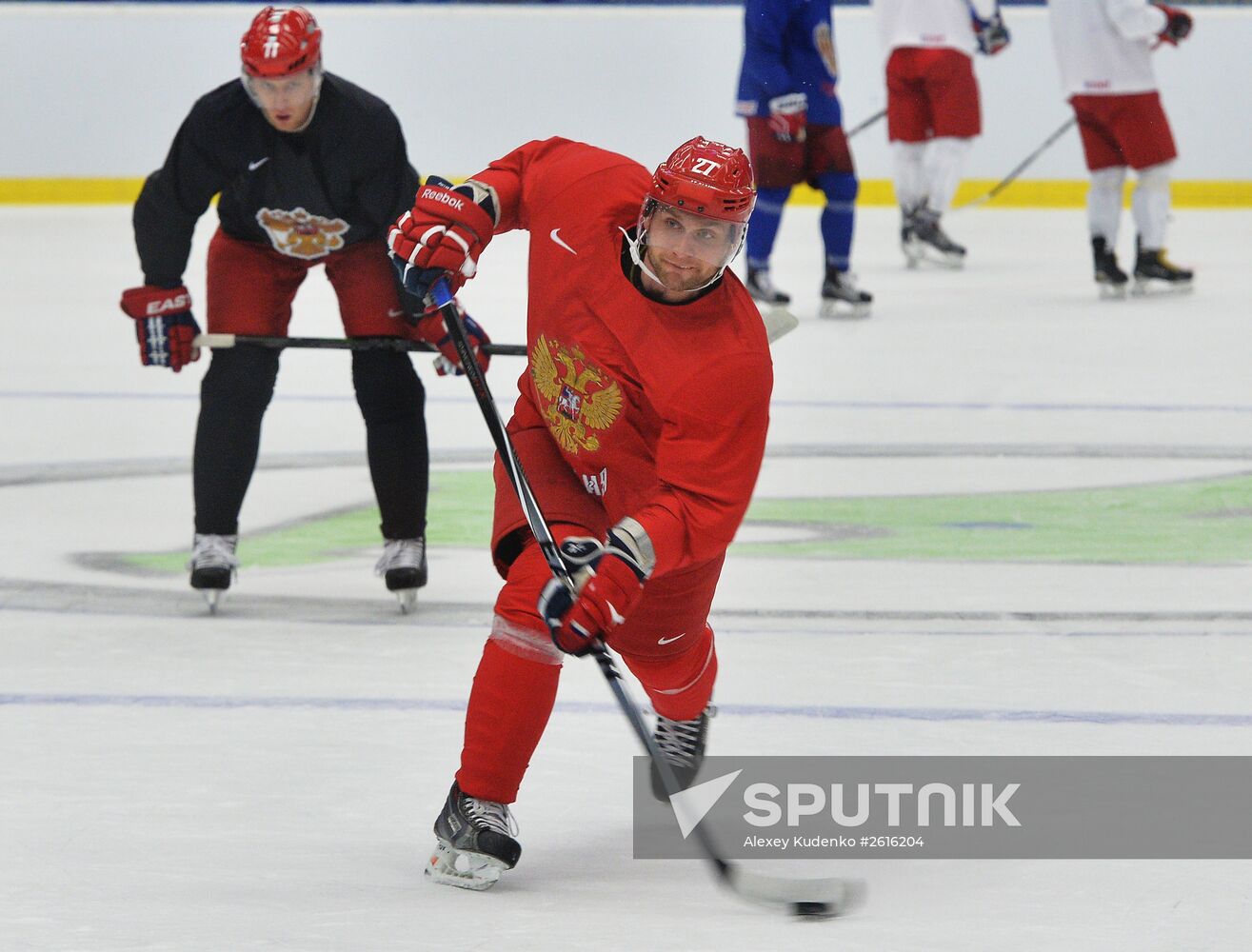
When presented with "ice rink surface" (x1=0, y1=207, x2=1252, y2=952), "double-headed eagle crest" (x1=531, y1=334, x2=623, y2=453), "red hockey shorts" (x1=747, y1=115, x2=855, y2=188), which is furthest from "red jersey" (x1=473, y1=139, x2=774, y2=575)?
"red hockey shorts" (x1=747, y1=115, x2=855, y2=188)

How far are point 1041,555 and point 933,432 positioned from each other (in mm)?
1196

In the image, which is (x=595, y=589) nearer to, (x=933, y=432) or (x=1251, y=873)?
(x=1251, y=873)

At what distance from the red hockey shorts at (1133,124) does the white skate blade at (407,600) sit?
4.64m

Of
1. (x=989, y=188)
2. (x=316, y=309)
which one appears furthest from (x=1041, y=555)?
(x=989, y=188)

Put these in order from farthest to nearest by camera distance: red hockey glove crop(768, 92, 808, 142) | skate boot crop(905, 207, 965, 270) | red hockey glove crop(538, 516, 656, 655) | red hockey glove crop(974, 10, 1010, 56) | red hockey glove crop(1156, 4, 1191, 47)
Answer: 1. skate boot crop(905, 207, 965, 270)
2. red hockey glove crop(974, 10, 1010, 56)
3. red hockey glove crop(1156, 4, 1191, 47)
4. red hockey glove crop(768, 92, 808, 142)
5. red hockey glove crop(538, 516, 656, 655)

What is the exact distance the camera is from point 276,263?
3.39 metres

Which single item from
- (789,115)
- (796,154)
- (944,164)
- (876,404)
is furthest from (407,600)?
(944,164)

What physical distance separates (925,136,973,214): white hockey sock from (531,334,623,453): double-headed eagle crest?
6.13 m

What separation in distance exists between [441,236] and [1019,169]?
778 centimetres

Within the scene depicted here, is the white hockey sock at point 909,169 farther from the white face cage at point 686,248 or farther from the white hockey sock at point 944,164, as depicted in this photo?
the white face cage at point 686,248

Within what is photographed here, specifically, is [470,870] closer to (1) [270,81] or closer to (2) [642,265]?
(2) [642,265]

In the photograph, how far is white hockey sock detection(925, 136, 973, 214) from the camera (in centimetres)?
818

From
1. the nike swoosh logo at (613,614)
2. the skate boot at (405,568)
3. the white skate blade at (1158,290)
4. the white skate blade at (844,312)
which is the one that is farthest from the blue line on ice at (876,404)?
the nike swoosh logo at (613,614)

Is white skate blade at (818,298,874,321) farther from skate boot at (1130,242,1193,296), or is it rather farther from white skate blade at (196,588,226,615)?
white skate blade at (196,588,226,615)
